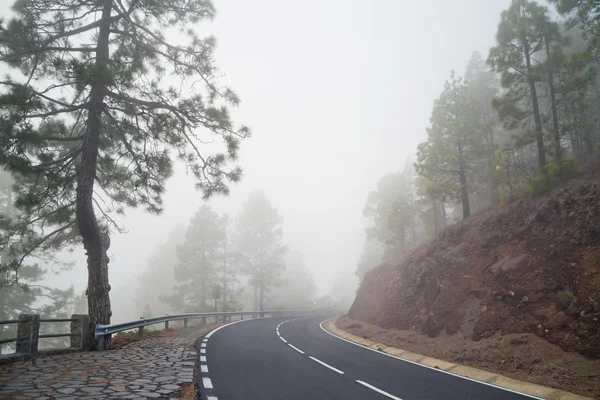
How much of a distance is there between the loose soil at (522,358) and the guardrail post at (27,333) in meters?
13.2

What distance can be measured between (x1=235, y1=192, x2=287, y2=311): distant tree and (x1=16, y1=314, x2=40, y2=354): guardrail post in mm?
30021

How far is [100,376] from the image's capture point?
687 cm

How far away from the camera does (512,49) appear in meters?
18.3

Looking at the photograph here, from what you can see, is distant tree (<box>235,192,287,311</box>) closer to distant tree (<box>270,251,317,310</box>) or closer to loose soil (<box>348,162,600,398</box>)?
distant tree (<box>270,251,317,310</box>)

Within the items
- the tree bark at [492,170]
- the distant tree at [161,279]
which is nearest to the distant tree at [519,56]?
the tree bark at [492,170]


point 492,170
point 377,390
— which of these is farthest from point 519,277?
point 492,170

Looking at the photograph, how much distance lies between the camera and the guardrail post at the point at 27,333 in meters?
9.23

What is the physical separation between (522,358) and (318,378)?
655cm

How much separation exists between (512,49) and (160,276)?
49.6 m

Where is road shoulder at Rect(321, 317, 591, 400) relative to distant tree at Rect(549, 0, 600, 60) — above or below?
below

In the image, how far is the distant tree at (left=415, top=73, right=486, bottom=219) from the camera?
22750 millimetres

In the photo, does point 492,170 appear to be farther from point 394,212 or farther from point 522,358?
point 522,358

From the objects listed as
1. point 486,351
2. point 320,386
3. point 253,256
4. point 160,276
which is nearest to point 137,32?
point 320,386

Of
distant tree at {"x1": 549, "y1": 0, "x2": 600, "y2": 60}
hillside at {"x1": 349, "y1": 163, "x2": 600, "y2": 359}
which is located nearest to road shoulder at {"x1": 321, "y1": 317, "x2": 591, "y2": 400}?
hillside at {"x1": 349, "y1": 163, "x2": 600, "y2": 359}
